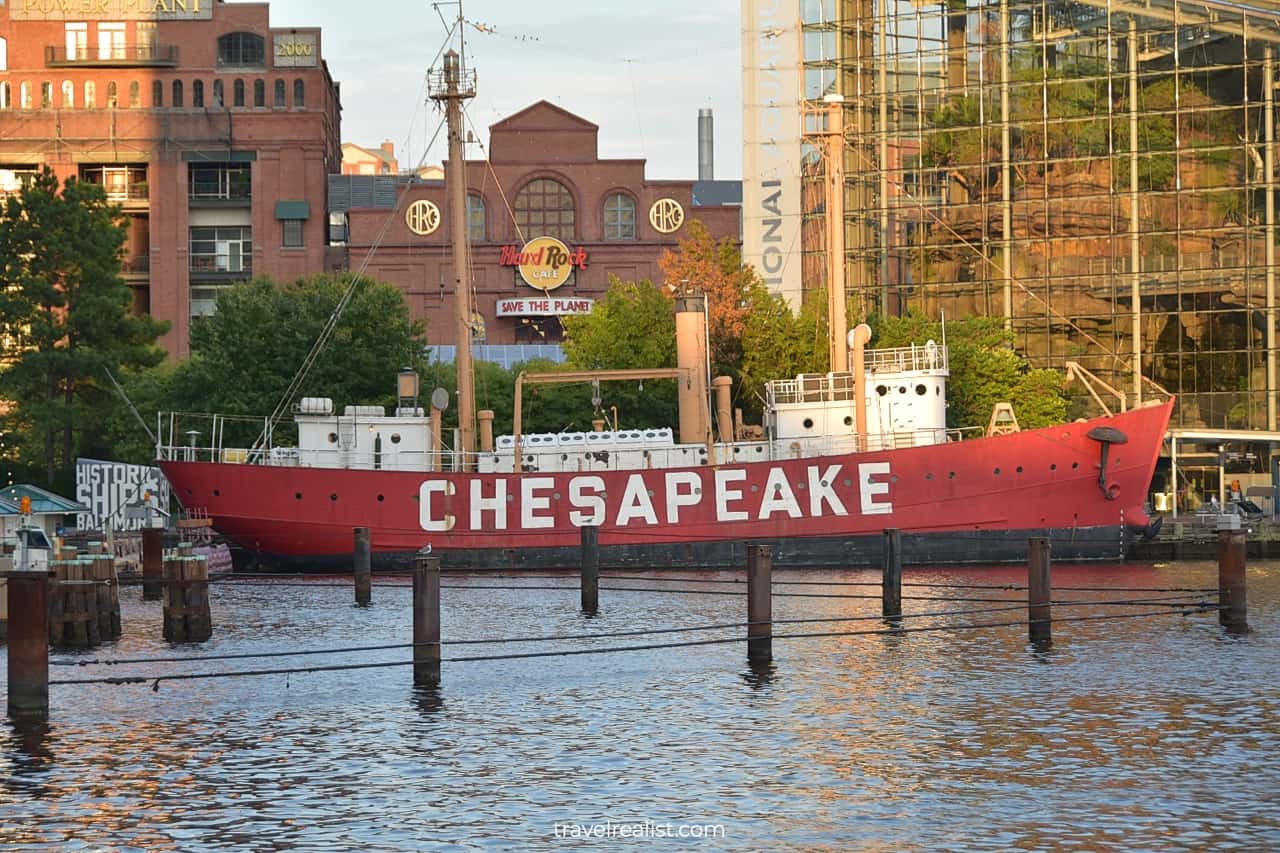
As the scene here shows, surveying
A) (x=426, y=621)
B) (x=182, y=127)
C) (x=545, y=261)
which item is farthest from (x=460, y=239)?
(x=182, y=127)

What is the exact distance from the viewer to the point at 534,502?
152ft

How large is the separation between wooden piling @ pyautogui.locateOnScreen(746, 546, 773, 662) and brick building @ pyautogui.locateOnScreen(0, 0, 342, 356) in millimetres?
63375

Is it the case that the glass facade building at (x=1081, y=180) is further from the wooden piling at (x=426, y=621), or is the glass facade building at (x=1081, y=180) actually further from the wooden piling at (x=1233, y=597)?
the wooden piling at (x=426, y=621)

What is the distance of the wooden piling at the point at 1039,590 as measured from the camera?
25766 millimetres

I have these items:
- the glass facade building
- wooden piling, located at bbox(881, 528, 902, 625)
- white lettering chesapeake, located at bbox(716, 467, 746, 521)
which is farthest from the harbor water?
the glass facade building

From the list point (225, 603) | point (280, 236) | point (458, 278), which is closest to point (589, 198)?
point (280, 236)

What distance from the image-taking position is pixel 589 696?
2302 cm

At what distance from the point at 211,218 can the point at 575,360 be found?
3152cm

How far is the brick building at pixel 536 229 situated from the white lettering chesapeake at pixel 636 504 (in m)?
37.9

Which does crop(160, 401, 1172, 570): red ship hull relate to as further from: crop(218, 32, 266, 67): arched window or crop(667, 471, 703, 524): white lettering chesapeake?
crop(218, 32, 266, 67): arched window

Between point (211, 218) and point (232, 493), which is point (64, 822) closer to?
point (232, 493)

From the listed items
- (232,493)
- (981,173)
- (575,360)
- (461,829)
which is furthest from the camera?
(981,173)

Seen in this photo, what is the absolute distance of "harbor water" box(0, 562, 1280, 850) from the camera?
15750mm

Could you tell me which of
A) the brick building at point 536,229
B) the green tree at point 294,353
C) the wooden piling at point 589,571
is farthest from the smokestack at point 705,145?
the wooden piling at point 589,571
